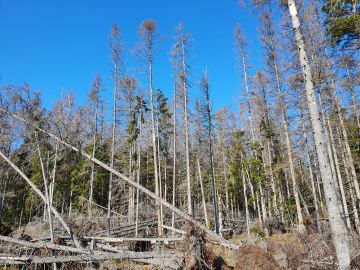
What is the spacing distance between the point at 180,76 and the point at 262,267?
58.9 feet

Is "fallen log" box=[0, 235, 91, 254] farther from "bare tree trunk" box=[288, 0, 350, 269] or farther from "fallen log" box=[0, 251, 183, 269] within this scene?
"bare tree trunk" box=[288, 0, 350, 269]

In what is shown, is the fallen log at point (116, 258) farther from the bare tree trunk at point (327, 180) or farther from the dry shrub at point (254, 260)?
the bare tree trunk at point (327, 180)

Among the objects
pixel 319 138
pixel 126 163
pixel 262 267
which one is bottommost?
pixel 262 267

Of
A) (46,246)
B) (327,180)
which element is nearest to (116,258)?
(46,246)

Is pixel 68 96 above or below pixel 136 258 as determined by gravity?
above

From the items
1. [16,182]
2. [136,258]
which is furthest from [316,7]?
[16,182]

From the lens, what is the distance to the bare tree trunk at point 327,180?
6.00 meters

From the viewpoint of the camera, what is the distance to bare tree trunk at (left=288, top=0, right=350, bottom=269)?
19.7 ft

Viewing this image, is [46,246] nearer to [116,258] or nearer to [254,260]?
[116,258]

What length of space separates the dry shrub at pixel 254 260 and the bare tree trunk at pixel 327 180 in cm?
155

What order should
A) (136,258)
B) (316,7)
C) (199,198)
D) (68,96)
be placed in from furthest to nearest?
(199,198) → (68,96) → (316,7) → (136,258)

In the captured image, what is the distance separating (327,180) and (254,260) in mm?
2351

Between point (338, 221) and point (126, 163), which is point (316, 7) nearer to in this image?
point (338, 221)

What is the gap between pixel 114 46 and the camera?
23719mm
